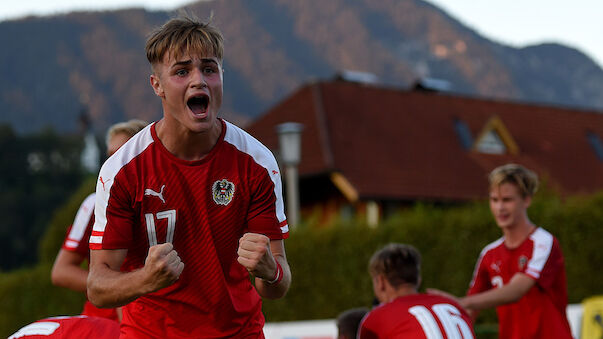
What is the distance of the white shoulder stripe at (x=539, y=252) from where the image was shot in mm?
6309

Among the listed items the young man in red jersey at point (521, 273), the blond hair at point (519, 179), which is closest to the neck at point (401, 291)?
the young man in red jersey at point (521, 273)

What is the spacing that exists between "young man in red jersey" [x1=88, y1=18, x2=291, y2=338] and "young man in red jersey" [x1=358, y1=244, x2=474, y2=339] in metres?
1.68

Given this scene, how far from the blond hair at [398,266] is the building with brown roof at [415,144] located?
2048 cm

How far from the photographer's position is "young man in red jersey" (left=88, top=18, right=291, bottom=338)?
145 inches

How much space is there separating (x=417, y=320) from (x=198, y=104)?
235cm

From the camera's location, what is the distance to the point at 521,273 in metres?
6.34

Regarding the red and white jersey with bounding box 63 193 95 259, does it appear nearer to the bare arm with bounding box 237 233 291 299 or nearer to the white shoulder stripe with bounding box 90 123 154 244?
the white shoulder stripe with bounding box 90 123 154 244

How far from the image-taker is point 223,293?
12.7 feet

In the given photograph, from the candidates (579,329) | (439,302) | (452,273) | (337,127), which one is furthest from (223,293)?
(337,127)

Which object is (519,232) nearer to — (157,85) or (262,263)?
(262,263)

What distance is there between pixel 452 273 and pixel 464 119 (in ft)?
69.4

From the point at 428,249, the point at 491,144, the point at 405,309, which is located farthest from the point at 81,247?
the point at 491,144

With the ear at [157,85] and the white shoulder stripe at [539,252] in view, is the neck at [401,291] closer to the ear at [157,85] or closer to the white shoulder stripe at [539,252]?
the white shoulder stripe at [539,252]

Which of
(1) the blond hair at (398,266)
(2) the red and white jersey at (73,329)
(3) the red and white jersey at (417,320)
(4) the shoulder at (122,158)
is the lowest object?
(3) the red and white jersey at (417,320)
